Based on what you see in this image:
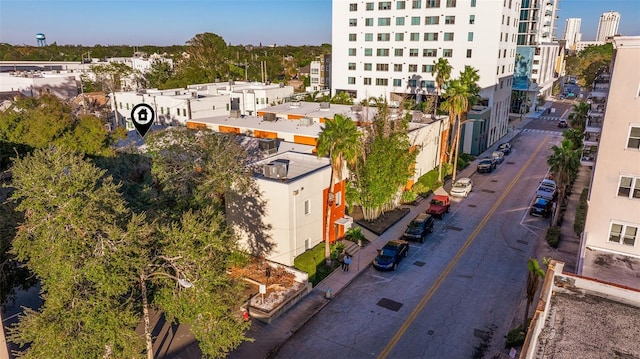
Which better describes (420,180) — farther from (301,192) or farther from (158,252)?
(158,252)

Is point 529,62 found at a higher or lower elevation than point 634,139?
higher

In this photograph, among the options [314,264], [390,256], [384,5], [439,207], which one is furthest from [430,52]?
[314,264]

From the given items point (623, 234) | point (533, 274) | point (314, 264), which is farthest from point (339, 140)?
point (623, 234)

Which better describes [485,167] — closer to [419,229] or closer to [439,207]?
[439,207]

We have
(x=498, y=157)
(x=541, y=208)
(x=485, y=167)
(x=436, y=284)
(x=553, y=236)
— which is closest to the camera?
(x=436, y=284)

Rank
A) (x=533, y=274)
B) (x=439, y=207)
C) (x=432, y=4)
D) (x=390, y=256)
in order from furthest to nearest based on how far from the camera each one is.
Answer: (x=432, y=4) → (x=439, y=207) → (x=390, y=256) → (x=533, y=274)

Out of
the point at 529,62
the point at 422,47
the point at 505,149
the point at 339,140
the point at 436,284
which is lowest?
the point at 436,284

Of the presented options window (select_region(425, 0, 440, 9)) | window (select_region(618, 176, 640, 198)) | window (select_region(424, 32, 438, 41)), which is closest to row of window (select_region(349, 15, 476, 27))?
window (select_region(424, 32, 438, 41))

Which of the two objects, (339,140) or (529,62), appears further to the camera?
(529,62)
